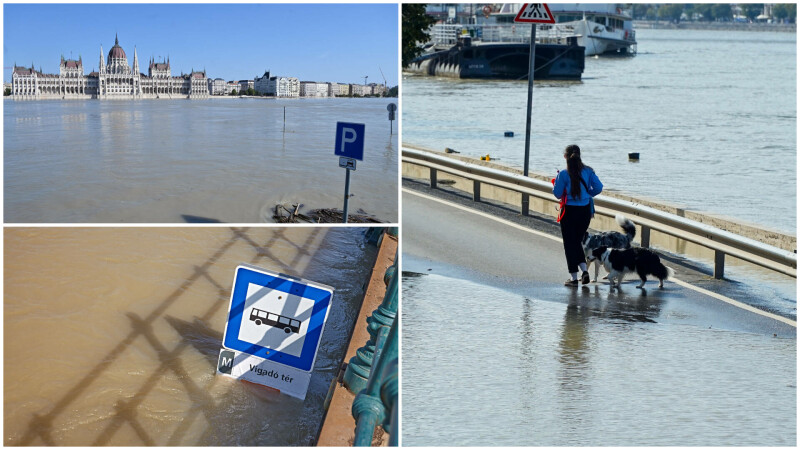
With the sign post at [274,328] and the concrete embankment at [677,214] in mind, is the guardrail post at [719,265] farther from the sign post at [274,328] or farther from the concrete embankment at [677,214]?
the sign post at [274,328]

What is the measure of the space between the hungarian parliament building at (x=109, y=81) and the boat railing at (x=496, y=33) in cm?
5149

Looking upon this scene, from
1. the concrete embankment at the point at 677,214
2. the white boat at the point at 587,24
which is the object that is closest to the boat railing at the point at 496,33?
the white boat at the point at 587,24

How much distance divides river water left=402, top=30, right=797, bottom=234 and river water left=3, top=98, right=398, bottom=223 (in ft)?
17.1

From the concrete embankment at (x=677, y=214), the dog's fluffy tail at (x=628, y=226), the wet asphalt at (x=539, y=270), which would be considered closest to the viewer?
the wet asphalt at (x=539, y=270)

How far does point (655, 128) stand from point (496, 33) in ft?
110

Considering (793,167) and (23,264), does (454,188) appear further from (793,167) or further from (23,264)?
(793,167)

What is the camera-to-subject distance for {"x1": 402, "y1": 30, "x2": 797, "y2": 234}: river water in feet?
61.1

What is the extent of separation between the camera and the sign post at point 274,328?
5043 millimetres

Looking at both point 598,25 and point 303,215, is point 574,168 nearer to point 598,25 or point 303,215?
point 303,215

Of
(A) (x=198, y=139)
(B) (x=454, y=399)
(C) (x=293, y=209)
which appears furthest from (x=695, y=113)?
(B) (x=454, y=399)

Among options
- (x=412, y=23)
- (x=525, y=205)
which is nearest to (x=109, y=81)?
(x=525, y=205)

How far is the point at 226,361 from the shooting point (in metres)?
5.39

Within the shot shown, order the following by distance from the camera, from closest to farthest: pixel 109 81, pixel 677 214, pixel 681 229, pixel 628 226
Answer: pixel 628 226, pixel 681 229, pixel 109 81, pixel 677 214

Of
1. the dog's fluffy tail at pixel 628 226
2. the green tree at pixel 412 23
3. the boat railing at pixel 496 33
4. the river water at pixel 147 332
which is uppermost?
the boat railing at pixel 496 33
